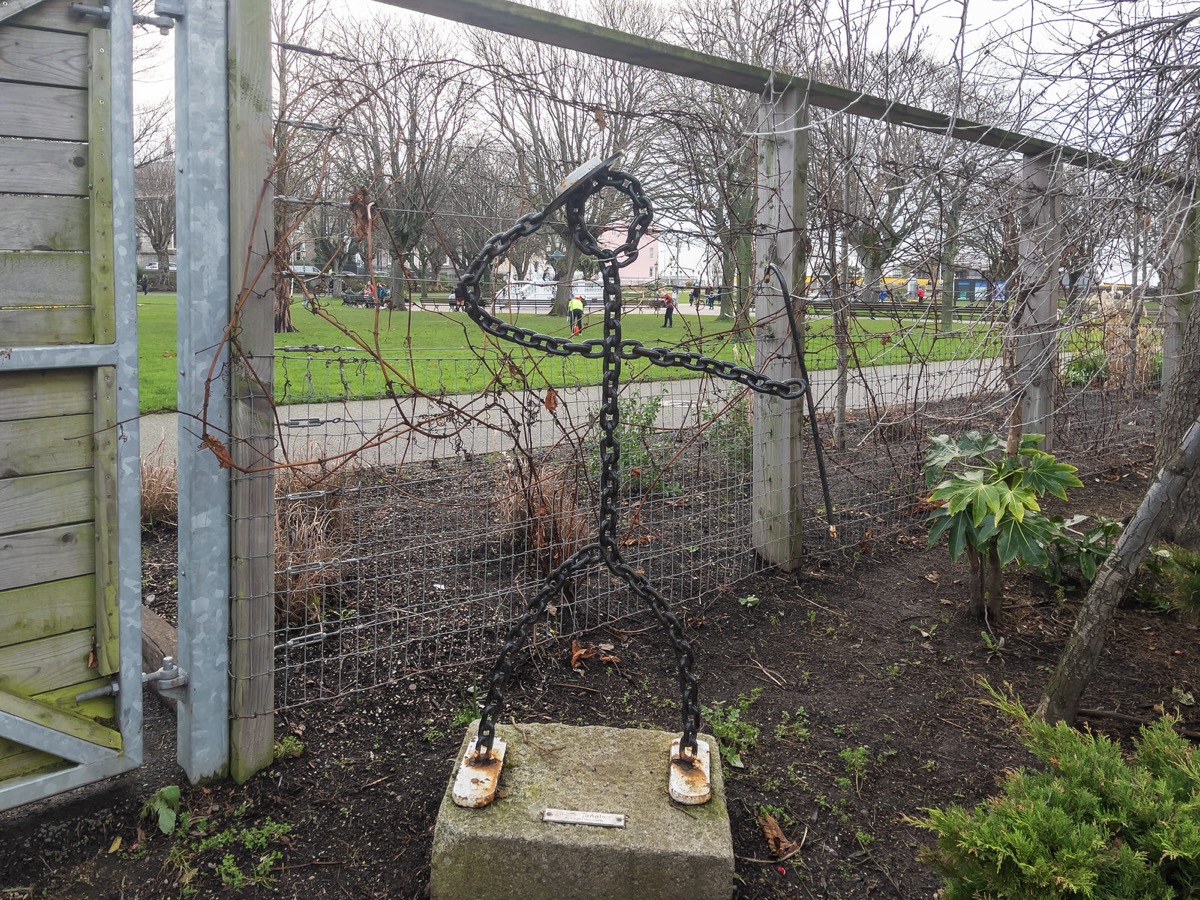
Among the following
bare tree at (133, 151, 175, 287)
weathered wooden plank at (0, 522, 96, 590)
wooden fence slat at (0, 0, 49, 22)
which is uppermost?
bare tree at (133, 151, 175, 287)

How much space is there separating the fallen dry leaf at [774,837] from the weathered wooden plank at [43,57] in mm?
2710

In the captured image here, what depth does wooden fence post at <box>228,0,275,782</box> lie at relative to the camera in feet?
7.72

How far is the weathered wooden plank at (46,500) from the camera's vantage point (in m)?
2.21

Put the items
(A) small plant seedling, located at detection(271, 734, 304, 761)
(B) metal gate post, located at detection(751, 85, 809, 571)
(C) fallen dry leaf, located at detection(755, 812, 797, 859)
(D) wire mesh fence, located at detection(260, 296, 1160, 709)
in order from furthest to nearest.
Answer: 1. (B) metal gate post, located at detection(751, 85, 809, 571)
2. (D) wire mesh fence, located at detection(260, 296, 1160, 709)
3. (A) small plant seedling, located at detection(271, 734, 304, 761)
4. (C) fallen dry leaf, located at detection(755, 812, 797, 859)

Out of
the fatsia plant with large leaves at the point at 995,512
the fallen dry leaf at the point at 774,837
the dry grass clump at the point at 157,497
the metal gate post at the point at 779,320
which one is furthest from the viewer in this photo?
the dry grass clump at the point at 157,497

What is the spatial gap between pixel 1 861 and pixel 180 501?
1.02 meters

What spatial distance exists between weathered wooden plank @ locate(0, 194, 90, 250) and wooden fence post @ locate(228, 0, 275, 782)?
0.36 metres

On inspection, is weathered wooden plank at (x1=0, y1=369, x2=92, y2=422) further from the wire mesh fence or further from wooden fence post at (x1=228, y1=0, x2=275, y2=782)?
the wire mesh fence

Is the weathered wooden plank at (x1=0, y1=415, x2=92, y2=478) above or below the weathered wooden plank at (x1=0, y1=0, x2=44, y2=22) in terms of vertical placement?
below

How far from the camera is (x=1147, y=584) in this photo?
4.17 m

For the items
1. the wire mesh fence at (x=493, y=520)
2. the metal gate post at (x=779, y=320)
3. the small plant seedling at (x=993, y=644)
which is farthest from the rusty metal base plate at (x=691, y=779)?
the metal gate post at (x=779, y=320)

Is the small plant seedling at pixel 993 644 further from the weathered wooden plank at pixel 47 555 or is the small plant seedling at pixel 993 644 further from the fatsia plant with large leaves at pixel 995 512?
the weathered wooden plank at pixel 47 555

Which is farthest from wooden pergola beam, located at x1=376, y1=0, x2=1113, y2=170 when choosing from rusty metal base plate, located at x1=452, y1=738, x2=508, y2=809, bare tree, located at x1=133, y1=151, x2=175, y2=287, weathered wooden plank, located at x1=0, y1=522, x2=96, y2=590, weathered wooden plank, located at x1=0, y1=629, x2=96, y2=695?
bare tree, located at x1=133, y1=151, x2=175, y2=287

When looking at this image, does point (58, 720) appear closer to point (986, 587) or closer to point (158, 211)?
point (986, 587)
